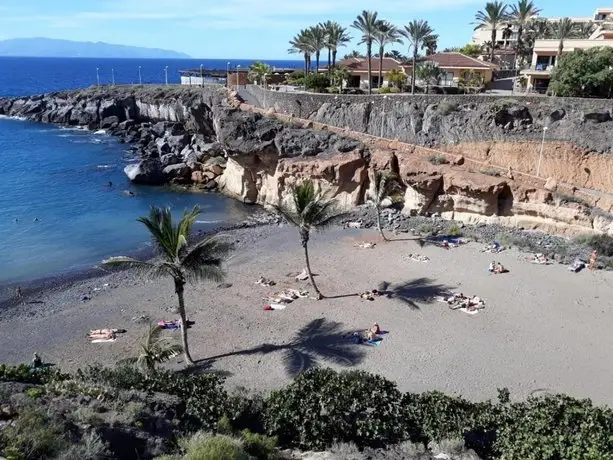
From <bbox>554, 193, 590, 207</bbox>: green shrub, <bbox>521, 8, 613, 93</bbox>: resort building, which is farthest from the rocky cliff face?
<bbox>521, 8, 613, 93</bbox>: resort building

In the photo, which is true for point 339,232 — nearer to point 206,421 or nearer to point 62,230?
point 62,230

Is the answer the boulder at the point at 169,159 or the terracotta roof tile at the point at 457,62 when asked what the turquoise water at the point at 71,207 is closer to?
the boulder at the point at 169,159

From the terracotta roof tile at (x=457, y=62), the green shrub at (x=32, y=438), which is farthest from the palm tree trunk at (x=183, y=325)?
the terracotta roof tile at (x=457, y=62)

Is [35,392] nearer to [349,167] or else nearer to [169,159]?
[349,167]

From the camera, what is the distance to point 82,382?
12.5 meters

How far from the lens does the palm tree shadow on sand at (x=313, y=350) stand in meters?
19.0

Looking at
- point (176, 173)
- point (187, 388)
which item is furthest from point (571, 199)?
point (176, 173)

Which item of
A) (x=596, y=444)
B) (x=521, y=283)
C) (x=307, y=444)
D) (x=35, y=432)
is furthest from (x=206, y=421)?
(x=521, y=283)

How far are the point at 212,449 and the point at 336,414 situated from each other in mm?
3996

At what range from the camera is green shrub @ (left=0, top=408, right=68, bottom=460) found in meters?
7.96

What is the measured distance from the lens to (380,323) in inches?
858

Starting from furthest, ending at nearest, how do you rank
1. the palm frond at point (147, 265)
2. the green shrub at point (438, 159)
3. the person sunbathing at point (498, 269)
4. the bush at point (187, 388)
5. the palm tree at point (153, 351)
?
1. the green shrub at point (438, 159)
2. the person sunbathing at point (498, 269)
3. the palm frond at point (147, 265)
4. the palm tree at point (153, 351)
5. the bush at point (187, 388)

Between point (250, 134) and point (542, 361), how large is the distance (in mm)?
29042

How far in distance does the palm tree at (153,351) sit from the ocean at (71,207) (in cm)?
1424
